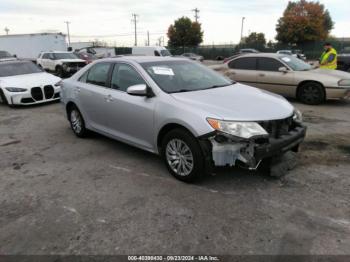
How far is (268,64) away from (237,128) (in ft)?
21.6

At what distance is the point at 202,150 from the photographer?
384cm

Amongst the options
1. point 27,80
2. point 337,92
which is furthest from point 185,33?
point 337,92

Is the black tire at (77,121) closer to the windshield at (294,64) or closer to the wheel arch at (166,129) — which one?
the wheel arch at (166,129)

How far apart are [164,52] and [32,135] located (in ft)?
59.4

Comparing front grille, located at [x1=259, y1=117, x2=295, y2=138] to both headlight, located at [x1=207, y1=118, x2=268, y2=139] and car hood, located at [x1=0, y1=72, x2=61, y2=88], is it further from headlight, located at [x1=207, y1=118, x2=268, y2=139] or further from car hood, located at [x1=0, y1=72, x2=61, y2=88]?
car hood, located at [x1=0, y1=72, x2=61, y2=88]

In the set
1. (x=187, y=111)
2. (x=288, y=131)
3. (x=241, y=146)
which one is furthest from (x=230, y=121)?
(x=288, y=131)

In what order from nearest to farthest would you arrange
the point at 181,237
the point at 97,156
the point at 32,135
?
the point at 181,237 < the point at 97,156 < the point at 32,135

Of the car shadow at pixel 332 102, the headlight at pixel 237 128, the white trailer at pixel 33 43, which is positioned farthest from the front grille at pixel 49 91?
the white trailer at pixel 33 43

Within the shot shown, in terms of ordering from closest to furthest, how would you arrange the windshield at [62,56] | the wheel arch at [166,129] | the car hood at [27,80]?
the wheel arch at [166,129], the car hood at [27,80], the windshield at [62,56]

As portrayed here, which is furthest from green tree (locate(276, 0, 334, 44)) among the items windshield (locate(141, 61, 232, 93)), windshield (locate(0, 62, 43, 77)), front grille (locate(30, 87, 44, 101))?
windshield (locate(141, 61, 232, 93))

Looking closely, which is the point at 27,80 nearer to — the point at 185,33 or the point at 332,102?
the point at 332,102

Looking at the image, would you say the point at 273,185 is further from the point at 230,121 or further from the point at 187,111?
the point at 187,111

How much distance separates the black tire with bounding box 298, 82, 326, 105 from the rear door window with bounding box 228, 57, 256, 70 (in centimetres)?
159

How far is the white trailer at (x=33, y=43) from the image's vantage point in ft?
89.6
